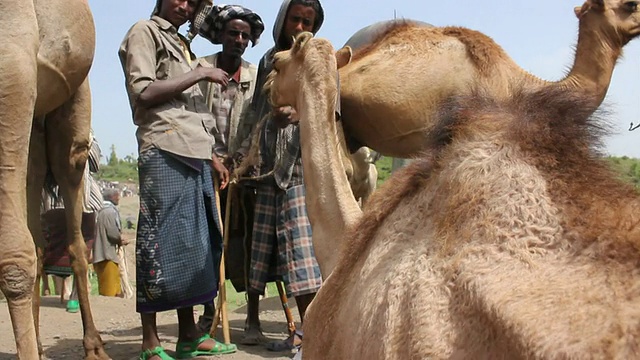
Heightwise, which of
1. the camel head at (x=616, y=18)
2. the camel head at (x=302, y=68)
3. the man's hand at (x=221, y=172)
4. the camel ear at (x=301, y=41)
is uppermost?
the camel head at (x=616, y=18)

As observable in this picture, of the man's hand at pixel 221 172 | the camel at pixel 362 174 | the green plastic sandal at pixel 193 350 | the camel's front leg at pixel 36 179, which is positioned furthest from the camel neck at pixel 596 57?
the camel's front leg at pixel 36 179

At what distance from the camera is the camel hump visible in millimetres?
6355

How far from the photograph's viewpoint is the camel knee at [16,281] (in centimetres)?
407

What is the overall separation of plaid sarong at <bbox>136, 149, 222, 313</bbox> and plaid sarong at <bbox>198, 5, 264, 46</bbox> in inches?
56.2

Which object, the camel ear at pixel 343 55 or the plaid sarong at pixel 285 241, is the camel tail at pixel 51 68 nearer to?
the plaid sarong at pixel 285 241

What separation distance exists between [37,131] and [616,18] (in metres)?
4.52

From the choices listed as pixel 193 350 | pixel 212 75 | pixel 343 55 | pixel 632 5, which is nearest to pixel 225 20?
pixel 212 75

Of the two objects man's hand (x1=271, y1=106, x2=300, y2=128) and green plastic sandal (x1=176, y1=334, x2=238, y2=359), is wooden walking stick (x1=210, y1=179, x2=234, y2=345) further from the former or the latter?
man's hand (x1=271, y1=106, x2=300, y2=128)

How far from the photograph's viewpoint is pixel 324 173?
3.38 meters

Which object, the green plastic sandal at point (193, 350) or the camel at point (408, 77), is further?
the camel at point (408, 77)

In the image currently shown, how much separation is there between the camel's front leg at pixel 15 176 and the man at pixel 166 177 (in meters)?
1.09

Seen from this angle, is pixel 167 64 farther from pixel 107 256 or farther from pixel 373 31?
pixel 107 256

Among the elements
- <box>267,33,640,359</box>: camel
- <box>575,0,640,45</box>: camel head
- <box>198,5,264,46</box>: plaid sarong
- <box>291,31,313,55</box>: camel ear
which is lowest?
<box>267,33,640,359</box>: camel

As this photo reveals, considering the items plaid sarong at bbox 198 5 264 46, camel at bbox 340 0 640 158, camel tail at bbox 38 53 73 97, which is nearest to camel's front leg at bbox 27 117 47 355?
camel tail at bbox 38 53 73 97
